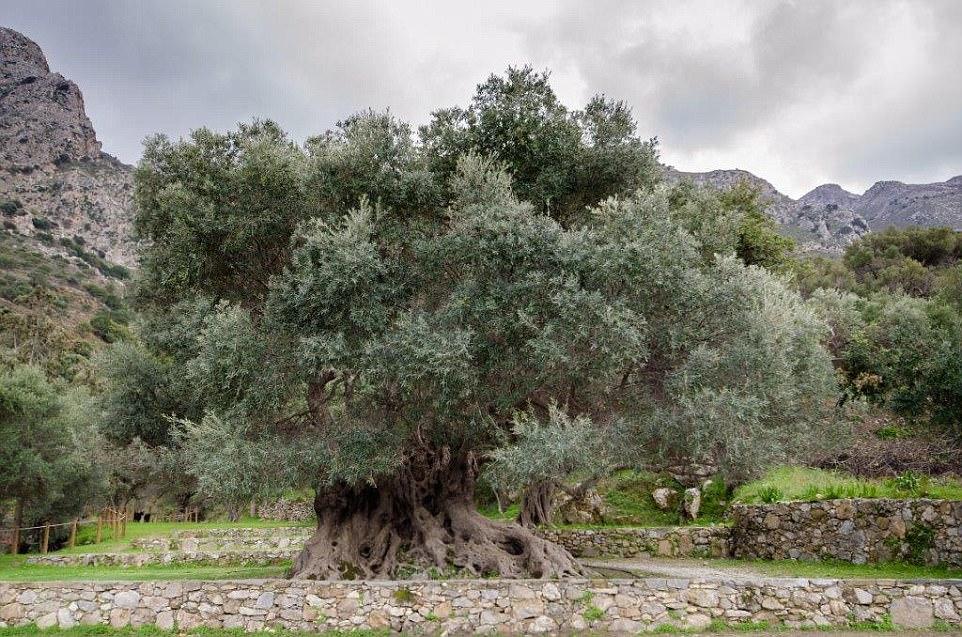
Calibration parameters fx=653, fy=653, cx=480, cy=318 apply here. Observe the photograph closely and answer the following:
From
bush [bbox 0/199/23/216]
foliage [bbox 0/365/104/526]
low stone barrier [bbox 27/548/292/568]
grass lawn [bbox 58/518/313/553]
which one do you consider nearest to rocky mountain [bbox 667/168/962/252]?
grass lawn [bbox 58/518/313/553]

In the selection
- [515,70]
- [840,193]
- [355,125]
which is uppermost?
[840,193]

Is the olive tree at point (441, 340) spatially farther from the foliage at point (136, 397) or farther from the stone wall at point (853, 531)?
the foliage at point (136, 397)

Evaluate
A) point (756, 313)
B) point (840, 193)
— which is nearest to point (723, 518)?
point (756, 313)

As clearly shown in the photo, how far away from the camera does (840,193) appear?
154 meters

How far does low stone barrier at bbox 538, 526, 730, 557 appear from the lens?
19.4 metres

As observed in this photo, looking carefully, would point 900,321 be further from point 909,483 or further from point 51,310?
point 51,310

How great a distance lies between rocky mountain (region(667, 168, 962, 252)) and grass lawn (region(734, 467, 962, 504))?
8593 centimetres

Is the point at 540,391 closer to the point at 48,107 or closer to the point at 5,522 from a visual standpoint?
the point at 5,522

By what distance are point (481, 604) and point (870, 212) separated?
487 feet

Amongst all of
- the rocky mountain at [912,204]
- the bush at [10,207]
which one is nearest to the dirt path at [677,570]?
the rocky mountain at [912,204]

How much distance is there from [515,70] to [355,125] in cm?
418

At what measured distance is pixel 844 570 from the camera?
575 inches

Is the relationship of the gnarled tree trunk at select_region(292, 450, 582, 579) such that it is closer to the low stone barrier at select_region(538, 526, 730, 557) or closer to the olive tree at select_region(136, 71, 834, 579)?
the olive tree at select_region(136, 71, 834, 579)

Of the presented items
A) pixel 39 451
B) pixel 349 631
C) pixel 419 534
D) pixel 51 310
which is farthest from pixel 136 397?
pixel 51 310
